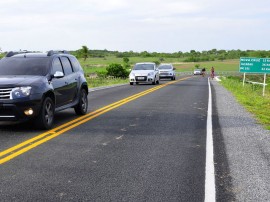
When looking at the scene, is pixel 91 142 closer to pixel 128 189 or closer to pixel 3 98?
pixel 3 98

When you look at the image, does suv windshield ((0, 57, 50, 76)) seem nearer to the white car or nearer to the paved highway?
the paved highway

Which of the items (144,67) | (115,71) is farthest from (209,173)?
(115,71)

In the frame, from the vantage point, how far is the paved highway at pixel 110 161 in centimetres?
468

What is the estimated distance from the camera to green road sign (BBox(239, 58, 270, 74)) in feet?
96.3

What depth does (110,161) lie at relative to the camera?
242 inches

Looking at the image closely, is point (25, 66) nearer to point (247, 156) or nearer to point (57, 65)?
point (57, 65)

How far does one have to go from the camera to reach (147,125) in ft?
31.9

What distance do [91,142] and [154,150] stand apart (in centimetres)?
131

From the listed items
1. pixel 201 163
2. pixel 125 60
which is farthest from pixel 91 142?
pixel 125 60

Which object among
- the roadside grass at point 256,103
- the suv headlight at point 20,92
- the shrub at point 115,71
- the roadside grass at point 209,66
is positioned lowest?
the roadside grass at point 209,66

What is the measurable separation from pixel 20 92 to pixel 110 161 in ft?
9.94

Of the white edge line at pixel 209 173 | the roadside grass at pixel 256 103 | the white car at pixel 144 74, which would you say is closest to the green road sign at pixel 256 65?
the roadside grass at pixel 256 103

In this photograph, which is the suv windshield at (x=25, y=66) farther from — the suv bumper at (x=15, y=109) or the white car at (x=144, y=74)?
the white car at (x=144, y=74)

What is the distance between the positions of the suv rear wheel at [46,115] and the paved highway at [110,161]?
0.19m
